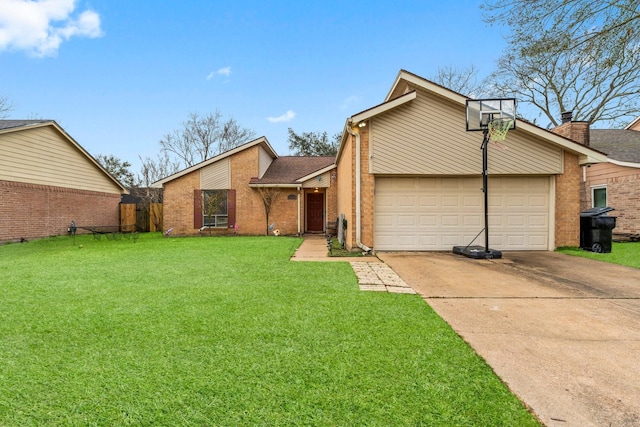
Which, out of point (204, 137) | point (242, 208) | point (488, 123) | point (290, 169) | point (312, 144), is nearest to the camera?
point (488, 123)

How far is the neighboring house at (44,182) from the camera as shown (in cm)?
1176

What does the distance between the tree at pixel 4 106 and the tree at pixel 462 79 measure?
99.8ft

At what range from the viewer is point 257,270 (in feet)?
19.9

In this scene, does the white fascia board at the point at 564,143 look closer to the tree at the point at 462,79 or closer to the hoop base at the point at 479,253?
the hoop base at the point at 479,253

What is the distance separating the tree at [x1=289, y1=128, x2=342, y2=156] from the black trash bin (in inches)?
957

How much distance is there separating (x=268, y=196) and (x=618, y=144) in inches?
601

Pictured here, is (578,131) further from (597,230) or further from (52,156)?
(52,156)

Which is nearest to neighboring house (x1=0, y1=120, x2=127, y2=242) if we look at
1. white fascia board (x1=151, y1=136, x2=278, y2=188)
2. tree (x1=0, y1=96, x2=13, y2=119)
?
white fascia board (x1=151, y1=136, x2=278, y2=188)

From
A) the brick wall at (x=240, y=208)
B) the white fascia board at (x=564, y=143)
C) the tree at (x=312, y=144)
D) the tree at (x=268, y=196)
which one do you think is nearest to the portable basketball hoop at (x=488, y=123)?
the white fascia board at (x=564, y=143)

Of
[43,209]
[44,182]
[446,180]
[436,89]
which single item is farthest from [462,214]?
[44,182]

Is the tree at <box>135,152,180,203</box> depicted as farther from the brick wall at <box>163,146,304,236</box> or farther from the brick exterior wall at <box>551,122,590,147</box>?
the brick exterior wall at <box>551,122,590,147</box>

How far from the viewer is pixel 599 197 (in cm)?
1298

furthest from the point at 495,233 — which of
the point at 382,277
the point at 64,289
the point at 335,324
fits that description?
the point at 64,289

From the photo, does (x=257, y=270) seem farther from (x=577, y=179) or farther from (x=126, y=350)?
(x=577, y=179)
